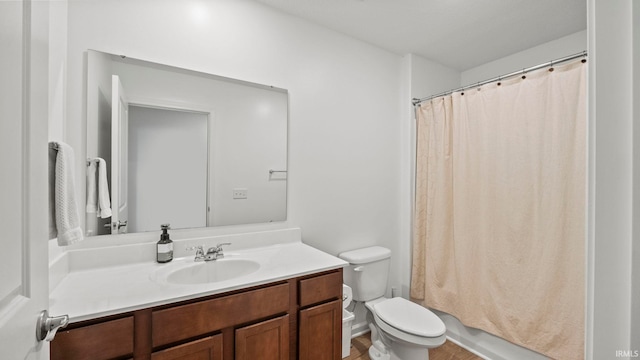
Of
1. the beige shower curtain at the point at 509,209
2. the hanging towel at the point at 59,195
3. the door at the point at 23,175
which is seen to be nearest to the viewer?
the door at the point at 23,175

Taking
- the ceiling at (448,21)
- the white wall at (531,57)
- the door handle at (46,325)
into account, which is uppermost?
the ceiling at (448,21)

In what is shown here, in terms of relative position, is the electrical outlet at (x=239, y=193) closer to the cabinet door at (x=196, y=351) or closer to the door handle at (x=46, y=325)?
the cabinet door at (x=196, y=351)

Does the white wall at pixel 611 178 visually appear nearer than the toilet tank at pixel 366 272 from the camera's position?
Yes

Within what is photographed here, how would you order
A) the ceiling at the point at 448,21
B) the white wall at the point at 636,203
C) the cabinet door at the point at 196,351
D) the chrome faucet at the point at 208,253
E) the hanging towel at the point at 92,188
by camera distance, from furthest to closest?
the ceiling at the point at 448,21 → the chrome faucet at the point at 208,253 → the hanging towel at the point at 92,188 → the cabinet door at the point at 196,351 → the white wall at the point at 636,203

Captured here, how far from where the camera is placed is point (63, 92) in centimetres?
121

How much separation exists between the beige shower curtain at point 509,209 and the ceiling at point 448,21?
1.56ft

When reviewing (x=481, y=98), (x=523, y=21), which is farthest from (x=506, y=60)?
(x=481, y=98)

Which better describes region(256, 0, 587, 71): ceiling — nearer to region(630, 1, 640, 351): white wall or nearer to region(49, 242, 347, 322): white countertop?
region(630, 1, 640, 351): white wall

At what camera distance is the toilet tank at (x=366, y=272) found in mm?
2025

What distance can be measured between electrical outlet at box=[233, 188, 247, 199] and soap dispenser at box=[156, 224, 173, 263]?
42 cm

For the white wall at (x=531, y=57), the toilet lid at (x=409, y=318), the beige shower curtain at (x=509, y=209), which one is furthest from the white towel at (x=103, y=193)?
the white wall at (x=531, y=57)

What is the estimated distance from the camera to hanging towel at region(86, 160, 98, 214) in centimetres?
128

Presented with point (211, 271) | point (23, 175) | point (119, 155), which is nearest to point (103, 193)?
point (119, 155)

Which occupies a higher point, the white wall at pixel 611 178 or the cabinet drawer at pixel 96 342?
the white wall at pixel 611 178
